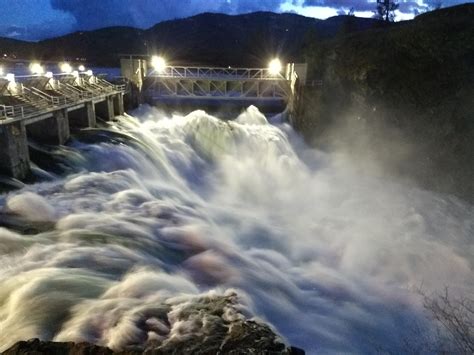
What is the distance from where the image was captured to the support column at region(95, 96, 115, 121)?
3225cm

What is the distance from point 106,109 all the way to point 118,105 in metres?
2.60

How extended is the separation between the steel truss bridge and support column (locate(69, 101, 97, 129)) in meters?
11.1

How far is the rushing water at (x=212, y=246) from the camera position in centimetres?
1055

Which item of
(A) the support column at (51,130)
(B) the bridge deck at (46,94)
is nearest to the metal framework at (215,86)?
(B) the bridge deck at (46,94)

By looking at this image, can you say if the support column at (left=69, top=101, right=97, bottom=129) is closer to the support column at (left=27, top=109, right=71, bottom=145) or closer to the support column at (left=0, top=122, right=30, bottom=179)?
the support column at (left=27, top=109, right=71, bottom=145)

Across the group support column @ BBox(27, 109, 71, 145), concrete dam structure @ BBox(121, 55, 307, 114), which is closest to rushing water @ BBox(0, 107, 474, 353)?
support column @ BBox(27, 109, 71, 145)

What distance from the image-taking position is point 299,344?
440 inches

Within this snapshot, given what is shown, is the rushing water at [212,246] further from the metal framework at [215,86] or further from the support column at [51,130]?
the metal framework at [215,86]

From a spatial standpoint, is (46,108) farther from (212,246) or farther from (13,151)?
(212,246)

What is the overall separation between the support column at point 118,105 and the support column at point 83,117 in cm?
560

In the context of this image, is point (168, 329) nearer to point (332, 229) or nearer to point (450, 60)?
point (332, 229)

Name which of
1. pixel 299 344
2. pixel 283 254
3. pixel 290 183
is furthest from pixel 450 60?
pixel 299 344

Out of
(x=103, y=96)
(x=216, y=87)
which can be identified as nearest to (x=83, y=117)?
(x=103, y=96)

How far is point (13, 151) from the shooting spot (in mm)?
18766
